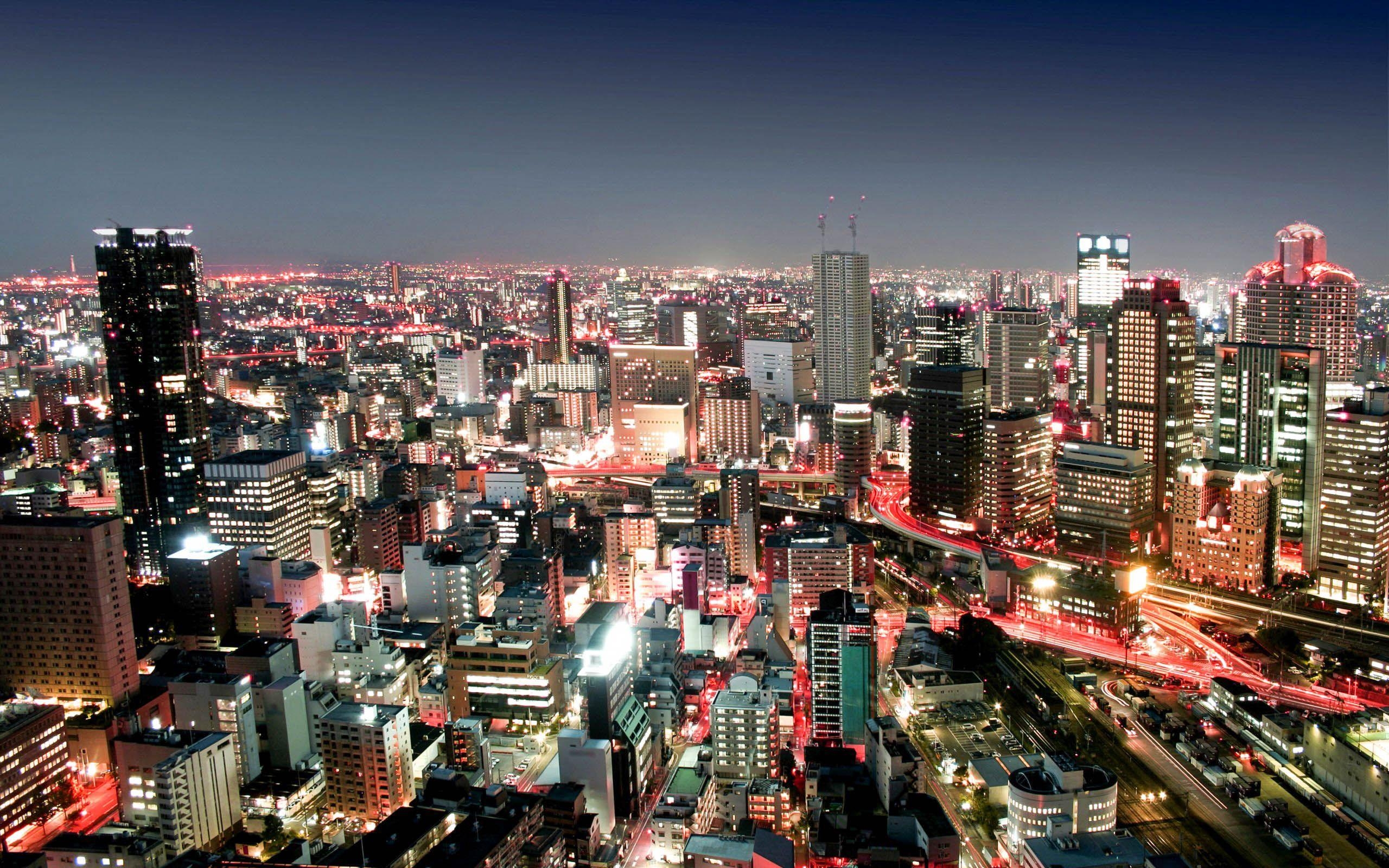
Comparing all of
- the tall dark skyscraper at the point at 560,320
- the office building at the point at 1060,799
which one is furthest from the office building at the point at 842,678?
the tall dark skyscraper at the point at 560,320

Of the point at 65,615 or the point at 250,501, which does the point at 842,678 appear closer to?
the point at 65,615

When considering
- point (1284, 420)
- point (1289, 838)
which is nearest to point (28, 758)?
point (1289, 838)

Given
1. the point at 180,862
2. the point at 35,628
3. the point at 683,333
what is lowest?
the point at 180,862

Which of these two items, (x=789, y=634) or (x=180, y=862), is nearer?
(x=180, y=862)

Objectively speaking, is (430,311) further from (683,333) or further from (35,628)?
(35,628)

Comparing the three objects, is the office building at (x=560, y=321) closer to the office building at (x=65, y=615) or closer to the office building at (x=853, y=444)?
the office building at (x=853, y=444)

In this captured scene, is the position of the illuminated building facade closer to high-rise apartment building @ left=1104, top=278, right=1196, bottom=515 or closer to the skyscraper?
high-rise apartment building @ left=1104, top=278, right=1196, bottom=515

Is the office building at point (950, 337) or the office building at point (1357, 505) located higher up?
the office building at point (950, 337)

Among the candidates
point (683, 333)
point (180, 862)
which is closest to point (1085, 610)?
point (180, 862)

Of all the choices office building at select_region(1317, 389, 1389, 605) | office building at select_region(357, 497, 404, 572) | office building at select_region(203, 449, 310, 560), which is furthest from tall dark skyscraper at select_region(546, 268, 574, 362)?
office building at select_region(1317, 389, 1389, 605)
